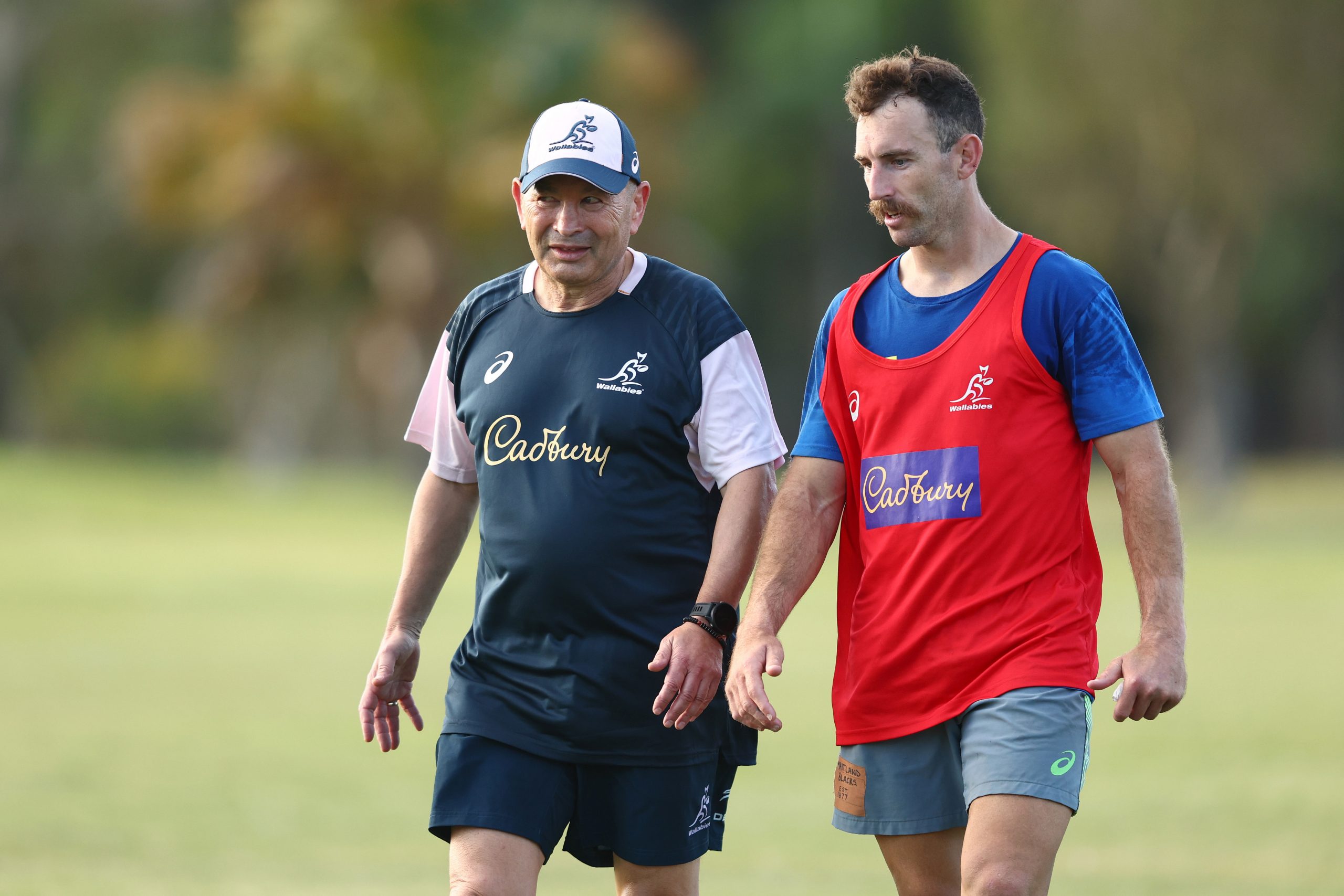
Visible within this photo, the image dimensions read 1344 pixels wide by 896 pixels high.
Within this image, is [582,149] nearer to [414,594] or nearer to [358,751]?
[414,594]

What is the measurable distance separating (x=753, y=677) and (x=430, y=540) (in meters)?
1.32

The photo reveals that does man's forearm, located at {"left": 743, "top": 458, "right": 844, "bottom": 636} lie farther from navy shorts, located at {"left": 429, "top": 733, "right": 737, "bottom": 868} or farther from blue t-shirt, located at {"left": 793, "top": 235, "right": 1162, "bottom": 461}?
navy shorts, located at {"left": 429, "top": 733, "right": 737, "bottom": 868}

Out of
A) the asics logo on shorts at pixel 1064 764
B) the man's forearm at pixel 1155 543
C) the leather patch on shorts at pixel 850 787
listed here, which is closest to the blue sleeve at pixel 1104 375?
the man's forearm at pixel 1155 543

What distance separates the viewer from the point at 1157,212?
122 ft

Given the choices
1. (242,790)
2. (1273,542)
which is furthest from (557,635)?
(1273,542)

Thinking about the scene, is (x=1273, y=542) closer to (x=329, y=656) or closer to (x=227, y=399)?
(x=329, y=656)

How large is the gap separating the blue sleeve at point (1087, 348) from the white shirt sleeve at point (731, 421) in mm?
756

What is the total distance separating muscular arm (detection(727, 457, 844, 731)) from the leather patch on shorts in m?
0.40

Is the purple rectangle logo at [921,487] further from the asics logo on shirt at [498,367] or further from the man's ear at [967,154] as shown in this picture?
the asics logo on shirt at [498,367]

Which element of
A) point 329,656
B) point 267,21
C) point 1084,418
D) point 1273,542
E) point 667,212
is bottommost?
point 1084,418

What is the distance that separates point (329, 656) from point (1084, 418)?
14.3 metres

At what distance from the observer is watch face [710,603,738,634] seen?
4.78 m

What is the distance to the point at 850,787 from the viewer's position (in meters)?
4.95

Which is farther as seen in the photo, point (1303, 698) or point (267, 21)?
point (267, 21)
